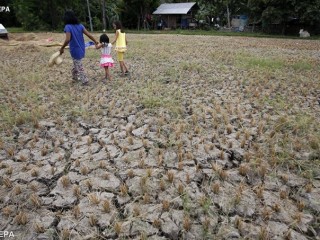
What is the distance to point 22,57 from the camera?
34.9 feet

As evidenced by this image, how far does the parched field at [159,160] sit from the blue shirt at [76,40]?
80cm

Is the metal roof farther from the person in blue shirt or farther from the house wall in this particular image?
the person in blue shirt

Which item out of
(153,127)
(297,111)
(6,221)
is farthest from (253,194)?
(297,111)

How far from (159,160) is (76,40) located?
425cm

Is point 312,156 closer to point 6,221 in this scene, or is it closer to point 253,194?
point 253,194

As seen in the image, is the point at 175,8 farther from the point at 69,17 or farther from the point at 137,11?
the point at 69,17

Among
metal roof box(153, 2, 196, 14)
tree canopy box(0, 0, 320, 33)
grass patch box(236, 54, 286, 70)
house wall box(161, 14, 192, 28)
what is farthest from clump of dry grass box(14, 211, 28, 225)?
house wall box(161, 14, 192, 28)

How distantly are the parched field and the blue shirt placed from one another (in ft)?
2.63

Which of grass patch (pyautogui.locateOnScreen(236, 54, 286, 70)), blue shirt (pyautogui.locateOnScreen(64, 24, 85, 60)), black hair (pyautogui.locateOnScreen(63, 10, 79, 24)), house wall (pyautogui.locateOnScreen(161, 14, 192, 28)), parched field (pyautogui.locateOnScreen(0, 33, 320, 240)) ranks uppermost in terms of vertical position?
black hair (pyautogui.locateOnScreen(63, 10, 79, 24))

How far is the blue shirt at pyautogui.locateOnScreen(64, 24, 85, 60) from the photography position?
20.7ft

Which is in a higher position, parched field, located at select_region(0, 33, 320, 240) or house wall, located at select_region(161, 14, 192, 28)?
house wall, located at select_region(161, 14, 192, 28)

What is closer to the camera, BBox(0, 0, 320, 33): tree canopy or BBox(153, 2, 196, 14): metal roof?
BBox(0, 0, 320, 33): tree canopy

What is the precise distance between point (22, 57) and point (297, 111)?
9.70 m

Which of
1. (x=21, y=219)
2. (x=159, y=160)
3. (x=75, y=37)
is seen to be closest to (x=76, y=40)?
(x=75, y=37)
